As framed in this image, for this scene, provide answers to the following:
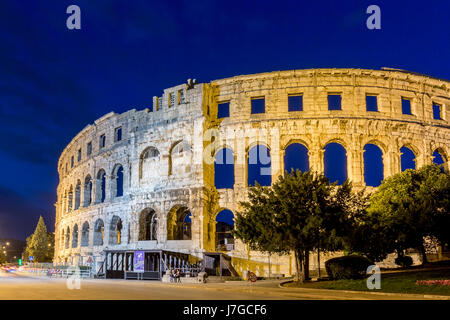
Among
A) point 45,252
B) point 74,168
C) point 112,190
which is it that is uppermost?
point 74,168

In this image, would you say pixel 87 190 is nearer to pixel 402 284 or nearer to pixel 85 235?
pixel 85 235

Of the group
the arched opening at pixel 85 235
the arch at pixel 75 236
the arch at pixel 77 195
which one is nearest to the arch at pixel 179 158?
the arched opening at pixel 85 235

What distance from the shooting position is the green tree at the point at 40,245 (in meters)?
80.7

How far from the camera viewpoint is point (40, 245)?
82250 mm

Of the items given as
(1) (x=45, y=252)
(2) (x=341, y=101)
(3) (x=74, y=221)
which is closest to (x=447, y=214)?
(2) (x=341, y=101)

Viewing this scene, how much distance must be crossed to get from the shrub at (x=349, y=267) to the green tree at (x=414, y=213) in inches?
126

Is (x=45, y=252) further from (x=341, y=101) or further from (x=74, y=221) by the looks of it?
(x=341, y=101)

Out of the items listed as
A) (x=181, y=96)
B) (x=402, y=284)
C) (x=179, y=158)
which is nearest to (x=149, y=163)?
(x=179, y=158)

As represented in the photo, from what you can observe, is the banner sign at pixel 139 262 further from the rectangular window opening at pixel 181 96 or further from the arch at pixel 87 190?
the arch at pixel 87 190

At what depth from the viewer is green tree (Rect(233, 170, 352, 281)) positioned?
2231 cm

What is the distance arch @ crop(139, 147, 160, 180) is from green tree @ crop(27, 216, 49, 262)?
165 feet

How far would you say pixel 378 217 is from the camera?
83.3 ft

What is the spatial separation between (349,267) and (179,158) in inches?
766

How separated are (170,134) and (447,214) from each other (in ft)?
71.5
